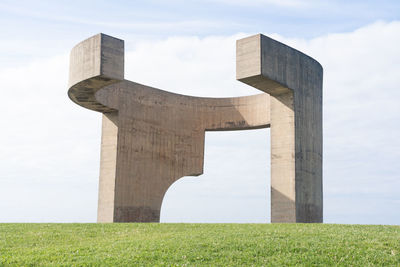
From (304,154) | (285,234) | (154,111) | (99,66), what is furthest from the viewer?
(154,111)

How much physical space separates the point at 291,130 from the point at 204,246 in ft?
28.3

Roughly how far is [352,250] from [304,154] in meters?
8.34

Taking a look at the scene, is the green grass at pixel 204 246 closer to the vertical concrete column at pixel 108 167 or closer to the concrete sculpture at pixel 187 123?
the concrete sculpture at pixel 187 123

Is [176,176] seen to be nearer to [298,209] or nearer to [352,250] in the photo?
[298,209]

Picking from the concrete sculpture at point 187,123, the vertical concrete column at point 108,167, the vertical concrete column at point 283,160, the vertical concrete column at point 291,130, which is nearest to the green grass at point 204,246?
the vertical concrete column at point 283,160

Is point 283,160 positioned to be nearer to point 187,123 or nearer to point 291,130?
point 291,130

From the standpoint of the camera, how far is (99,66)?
52.9 feet

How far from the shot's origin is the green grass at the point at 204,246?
9.90 metres

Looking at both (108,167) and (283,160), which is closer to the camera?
(283,160)

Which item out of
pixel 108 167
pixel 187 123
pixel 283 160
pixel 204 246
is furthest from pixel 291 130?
pixel 204 246

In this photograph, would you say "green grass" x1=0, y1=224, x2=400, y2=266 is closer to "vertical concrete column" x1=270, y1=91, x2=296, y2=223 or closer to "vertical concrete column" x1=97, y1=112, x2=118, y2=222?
"vertical concrete column" x1=270, y1=91, x2=296, y2=223

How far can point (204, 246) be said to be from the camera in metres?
10.7

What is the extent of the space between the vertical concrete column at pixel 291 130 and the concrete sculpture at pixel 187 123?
0.04 metres

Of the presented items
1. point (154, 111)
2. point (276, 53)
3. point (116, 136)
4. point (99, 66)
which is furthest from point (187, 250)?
point (154, 111)
